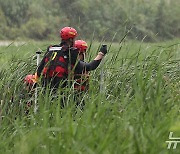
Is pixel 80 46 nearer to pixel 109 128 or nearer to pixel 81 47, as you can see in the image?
pixel 81 47

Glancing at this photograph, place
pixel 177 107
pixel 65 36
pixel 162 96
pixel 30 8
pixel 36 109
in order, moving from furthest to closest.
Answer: pixel 30 8, pixel 65 36, pixel 36 109, pixel 162 96, pixel 177 107

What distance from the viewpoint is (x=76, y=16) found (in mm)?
49000

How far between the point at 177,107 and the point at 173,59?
2.36m

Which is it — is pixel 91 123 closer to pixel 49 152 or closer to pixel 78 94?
pixel 49 152

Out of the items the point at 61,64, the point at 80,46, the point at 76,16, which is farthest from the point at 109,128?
the point at 76,16

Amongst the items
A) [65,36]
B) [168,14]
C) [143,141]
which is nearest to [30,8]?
[168,14]

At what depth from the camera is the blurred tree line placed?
145 feet

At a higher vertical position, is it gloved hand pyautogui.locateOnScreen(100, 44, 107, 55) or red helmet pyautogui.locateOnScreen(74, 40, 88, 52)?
gloved hand pyautogui.locateOnScreen(100, 44, 107, 55)

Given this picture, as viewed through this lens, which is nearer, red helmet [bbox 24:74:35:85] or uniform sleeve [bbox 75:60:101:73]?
uniform sleeve [bbox 75:60:101:73]

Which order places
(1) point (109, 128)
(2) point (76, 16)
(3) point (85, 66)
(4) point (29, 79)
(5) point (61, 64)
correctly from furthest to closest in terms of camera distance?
(2) point (76, 16) < (4) point (29, 79) < (5) point (61, 64) < (3) point (85, 66) < (1) point (109, 128)

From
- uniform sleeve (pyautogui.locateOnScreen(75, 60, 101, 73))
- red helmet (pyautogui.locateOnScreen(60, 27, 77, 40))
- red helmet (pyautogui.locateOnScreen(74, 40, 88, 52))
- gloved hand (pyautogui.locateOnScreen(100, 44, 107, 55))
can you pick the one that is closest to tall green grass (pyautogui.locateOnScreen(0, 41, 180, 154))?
uniform sleeve (pyautogui.locateOnScreen(75, 60, 101, 73))

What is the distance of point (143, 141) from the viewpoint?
327cm

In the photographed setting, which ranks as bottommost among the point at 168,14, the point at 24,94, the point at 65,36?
the point at 168,14

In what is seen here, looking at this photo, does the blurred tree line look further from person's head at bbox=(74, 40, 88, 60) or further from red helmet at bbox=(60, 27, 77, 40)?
red helmet at bbox=(60, 27, 77, 40)
